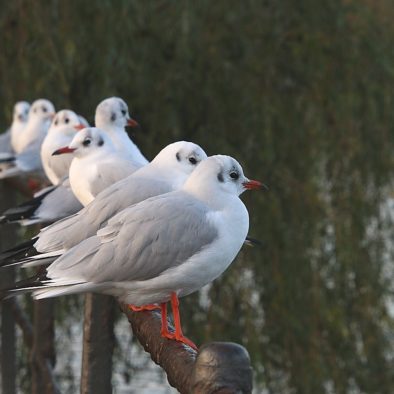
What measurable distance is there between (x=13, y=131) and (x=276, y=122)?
33.9 inches

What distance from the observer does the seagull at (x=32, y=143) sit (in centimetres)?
323

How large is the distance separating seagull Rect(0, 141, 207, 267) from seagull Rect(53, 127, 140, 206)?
0.29 meters

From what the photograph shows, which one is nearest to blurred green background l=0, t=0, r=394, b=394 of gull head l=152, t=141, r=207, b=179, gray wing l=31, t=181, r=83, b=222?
gray wing l=31, t=181, r=83, b=222

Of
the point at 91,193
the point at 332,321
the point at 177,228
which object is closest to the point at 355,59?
the point at 332,321

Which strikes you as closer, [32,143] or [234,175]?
[234,175]

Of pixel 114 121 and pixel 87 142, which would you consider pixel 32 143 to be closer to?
pixel 114 121

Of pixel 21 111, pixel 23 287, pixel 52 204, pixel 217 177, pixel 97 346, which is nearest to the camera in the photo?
pixel 23 287

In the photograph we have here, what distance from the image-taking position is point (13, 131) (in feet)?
12.2

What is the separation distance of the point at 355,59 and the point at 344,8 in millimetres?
162

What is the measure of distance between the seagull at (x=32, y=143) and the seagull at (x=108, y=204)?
1170 millimetres

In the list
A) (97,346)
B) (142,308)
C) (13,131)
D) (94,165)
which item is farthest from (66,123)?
(142,308)

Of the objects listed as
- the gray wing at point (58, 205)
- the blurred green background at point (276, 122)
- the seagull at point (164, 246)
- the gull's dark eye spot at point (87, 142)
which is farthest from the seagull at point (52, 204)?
the seagull at point (164, 246)

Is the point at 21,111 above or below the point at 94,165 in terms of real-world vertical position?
below

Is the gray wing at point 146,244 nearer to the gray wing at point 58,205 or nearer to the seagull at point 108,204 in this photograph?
the seagull at point 108,204
